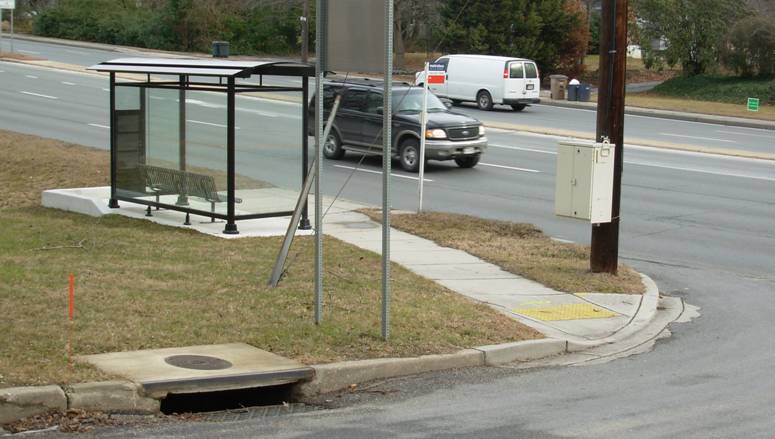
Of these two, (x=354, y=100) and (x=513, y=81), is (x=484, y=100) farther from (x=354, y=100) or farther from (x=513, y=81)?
(x=354, y=100)

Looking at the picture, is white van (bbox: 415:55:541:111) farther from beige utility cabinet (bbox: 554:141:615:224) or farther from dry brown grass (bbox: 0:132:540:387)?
beige utility cabinet (bbox: 554:141:615:224)

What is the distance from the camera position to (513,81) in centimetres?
4150

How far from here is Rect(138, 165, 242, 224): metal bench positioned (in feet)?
50.4

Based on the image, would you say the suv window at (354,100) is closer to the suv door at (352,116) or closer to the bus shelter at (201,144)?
the suv door at (352,116)

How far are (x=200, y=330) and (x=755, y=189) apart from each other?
632 inches

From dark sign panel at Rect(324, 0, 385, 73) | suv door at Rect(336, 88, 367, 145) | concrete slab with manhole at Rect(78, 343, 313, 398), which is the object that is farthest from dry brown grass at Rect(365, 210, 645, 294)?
suv door at Rect(336, 88, 367, 145)

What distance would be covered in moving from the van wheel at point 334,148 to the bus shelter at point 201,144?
8.55m

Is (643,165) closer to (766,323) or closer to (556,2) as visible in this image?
(766,323)

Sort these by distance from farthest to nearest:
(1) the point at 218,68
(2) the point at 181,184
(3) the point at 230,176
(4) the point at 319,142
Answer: (2) the point at 181,184, (3) the point at 230,176, (1) the point at 218,68, (4) the point at 319,142

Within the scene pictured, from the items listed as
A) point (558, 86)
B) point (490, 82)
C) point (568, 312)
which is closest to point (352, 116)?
point (568, 312)

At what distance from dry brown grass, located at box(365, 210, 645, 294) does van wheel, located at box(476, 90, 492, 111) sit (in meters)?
24.6

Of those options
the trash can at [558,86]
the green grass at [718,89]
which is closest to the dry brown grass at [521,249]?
the trash can at [558,86]

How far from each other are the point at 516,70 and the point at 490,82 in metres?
1.08

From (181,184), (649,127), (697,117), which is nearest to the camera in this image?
(181,184)
